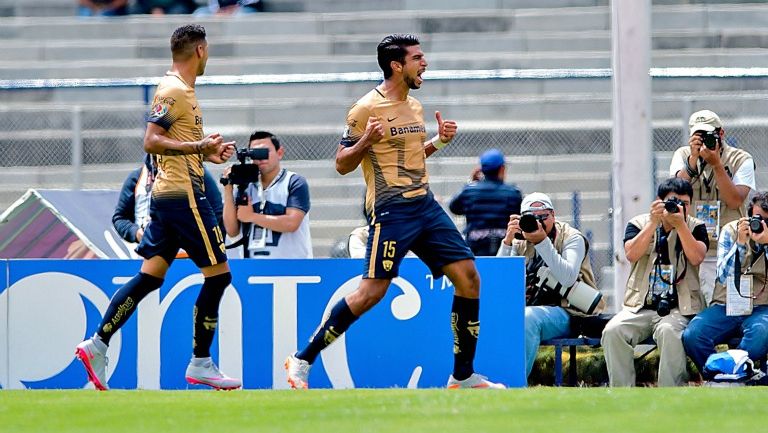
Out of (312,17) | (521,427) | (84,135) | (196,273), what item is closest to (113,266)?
(196,273)

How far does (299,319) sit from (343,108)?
3.85 m

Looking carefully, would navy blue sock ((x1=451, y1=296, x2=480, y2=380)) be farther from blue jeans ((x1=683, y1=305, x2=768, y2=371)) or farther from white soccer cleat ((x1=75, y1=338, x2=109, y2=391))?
white soccer cleat ((x1=75, y1=338, x2=109, y2=391))

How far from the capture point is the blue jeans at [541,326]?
11438 mm

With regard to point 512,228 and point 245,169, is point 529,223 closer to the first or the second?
point 512,228

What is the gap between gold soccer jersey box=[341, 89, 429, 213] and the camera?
32.0 ft

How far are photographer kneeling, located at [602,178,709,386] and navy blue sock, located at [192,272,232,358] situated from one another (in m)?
3.02

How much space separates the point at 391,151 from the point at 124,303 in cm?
196

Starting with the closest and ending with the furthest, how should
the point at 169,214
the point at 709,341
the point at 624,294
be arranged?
1. the point at 169,214
2. the point at 709,341
3. the point at 624,294

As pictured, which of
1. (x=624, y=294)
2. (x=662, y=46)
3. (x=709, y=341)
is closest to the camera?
(x=709, y=341)

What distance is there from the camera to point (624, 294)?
40.1 ft

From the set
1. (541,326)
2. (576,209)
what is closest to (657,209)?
(541,326)

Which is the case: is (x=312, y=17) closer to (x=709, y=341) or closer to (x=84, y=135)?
(x=84, y=135)

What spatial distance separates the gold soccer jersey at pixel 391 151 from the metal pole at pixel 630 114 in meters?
3.02

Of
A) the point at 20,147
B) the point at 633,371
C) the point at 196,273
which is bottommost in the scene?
the point at 633,371
